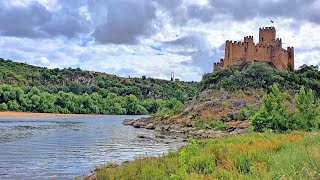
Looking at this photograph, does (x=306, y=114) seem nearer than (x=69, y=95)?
Yes

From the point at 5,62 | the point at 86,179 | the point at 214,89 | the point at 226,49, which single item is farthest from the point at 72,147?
the point at 5,62

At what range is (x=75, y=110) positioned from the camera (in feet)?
438

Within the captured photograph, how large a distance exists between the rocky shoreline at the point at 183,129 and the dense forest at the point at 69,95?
30.1ft

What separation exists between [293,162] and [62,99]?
415ft

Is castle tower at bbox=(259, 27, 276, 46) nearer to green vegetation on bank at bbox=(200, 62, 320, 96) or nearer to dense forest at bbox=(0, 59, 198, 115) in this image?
green vegetation on bank at bbox=(200, 62, 320, 96)

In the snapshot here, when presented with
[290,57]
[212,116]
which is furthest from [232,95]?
[290,57]

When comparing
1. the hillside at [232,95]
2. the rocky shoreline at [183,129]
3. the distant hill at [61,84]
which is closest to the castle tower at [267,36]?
the hillside at [232,95]

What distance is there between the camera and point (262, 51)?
261ft

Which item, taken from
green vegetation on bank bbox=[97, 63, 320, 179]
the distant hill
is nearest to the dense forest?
the distant hill

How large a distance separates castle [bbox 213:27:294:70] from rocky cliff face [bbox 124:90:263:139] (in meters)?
10.9

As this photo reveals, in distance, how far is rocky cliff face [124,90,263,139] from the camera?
55.5 meters

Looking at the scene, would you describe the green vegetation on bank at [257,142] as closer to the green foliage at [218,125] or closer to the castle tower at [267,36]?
the green foliage at [218,125]

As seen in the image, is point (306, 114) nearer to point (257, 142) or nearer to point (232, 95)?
point (257, 142)

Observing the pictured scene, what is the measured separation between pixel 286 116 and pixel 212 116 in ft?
95.1
